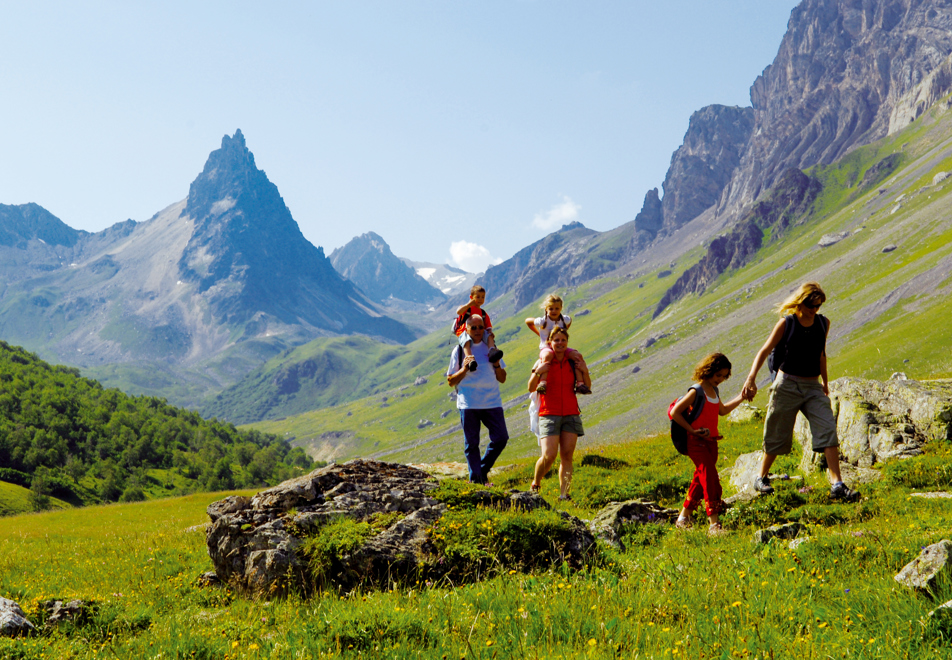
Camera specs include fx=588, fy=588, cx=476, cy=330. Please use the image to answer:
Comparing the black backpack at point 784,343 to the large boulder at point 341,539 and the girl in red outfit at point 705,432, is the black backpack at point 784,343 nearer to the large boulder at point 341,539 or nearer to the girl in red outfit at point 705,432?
the girl in red outfit at point 705,432

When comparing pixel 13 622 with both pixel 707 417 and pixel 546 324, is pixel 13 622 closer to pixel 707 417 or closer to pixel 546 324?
pixel 707 417

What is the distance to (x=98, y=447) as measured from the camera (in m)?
146

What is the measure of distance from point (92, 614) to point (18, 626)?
73 centimetres

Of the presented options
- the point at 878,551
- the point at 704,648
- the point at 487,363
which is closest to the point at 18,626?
the point at 704,648

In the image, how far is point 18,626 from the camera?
6195mm

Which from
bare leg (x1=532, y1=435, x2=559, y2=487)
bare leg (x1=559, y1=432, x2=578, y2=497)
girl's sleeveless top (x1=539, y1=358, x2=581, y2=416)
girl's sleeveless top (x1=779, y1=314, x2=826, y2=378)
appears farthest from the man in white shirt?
girl's sleeveless top (x1=779, y1=314, x2=826, y2=378)

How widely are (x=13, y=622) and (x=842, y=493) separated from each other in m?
11.6

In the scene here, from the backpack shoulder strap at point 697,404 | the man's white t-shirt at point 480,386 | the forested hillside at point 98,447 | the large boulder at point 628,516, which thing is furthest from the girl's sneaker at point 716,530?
the forested hillside at point 98,447

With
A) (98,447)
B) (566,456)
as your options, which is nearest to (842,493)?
(566,456)

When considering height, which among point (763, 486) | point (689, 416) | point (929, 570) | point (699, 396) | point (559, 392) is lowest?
point (763, 486)

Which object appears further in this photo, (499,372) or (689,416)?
(499,372)

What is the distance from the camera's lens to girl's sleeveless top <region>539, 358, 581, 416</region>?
11.8 meters

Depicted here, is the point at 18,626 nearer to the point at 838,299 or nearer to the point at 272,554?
the point at 272,554

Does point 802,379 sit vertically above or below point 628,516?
above
